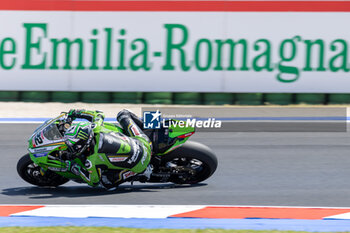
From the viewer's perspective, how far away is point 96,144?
286 inches

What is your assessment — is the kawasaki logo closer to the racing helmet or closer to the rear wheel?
the rear wheel

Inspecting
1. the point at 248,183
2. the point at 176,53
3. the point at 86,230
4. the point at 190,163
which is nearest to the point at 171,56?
the point at 176,53

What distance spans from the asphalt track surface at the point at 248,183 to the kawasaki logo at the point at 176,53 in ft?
14.5

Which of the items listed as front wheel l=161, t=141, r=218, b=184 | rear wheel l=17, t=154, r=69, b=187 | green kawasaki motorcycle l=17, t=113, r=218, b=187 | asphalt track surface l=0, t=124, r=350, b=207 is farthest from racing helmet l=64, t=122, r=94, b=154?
front wheel l=161, t=141, r=218, b=184

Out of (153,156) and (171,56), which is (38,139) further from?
(171,56)

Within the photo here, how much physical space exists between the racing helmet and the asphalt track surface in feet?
2.10

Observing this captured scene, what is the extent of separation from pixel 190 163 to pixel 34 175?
195 cm

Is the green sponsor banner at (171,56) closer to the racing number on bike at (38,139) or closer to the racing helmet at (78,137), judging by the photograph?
the racing number on bike at (38,139)

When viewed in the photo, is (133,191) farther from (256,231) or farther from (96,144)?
(256,231)

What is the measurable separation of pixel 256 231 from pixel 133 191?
7.49 ft

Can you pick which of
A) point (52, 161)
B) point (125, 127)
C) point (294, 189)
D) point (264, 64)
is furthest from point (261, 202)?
point (264, 64)

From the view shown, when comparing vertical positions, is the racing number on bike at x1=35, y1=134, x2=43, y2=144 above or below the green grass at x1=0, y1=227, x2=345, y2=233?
above

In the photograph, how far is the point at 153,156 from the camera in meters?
7.63

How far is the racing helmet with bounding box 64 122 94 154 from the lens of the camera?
7.11m
